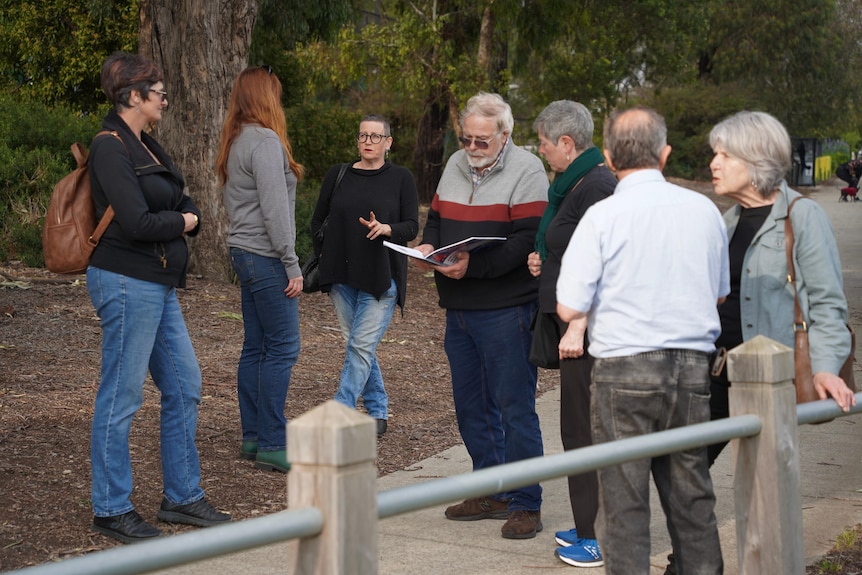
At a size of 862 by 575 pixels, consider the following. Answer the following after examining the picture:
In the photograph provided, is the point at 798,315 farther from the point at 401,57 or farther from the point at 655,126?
the point at 401,57

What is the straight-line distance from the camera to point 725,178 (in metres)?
4.29

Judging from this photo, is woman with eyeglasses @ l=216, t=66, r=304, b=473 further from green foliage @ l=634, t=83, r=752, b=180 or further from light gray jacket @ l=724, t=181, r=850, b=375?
green foliage @ l=634, t=83, r=752, b=180

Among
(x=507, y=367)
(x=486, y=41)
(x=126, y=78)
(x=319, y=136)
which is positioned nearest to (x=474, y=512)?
(x=507, y=367)

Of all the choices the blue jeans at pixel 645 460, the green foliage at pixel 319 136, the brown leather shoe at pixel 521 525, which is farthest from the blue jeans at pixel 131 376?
the green foliage at pixel 319 136

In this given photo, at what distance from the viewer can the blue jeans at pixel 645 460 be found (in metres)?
3.79

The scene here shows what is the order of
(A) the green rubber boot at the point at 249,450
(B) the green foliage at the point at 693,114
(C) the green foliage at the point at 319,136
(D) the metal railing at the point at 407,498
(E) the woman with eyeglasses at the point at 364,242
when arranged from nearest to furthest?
(D) the metal railing at the point at 407,498 → (A) the green rubber boot at the point at 249,450 → (E) the woman with eyeglasses at the point at 364,242 → (C) the green foliage at the point at 319,136 → (B) the green foliage at the point at 693,114

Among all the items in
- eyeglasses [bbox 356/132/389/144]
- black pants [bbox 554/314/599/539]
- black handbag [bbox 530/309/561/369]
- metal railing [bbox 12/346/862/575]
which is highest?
eyeglasses [bbox 356/132/389/144]

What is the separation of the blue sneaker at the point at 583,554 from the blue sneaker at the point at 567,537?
9 centimetres

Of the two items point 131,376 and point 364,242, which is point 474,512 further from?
point 364,242

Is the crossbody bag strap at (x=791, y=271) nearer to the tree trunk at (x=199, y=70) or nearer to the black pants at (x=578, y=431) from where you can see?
the black pants at (x=578, y=431)

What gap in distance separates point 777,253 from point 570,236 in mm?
891

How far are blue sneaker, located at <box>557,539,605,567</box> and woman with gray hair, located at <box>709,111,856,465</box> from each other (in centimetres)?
104

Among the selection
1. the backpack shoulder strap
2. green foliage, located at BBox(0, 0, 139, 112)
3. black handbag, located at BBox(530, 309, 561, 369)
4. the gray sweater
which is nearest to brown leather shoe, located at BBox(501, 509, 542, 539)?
black handbag, located at BBox(530, 309, 561, 369)

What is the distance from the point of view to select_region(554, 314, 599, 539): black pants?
486 centimetres
